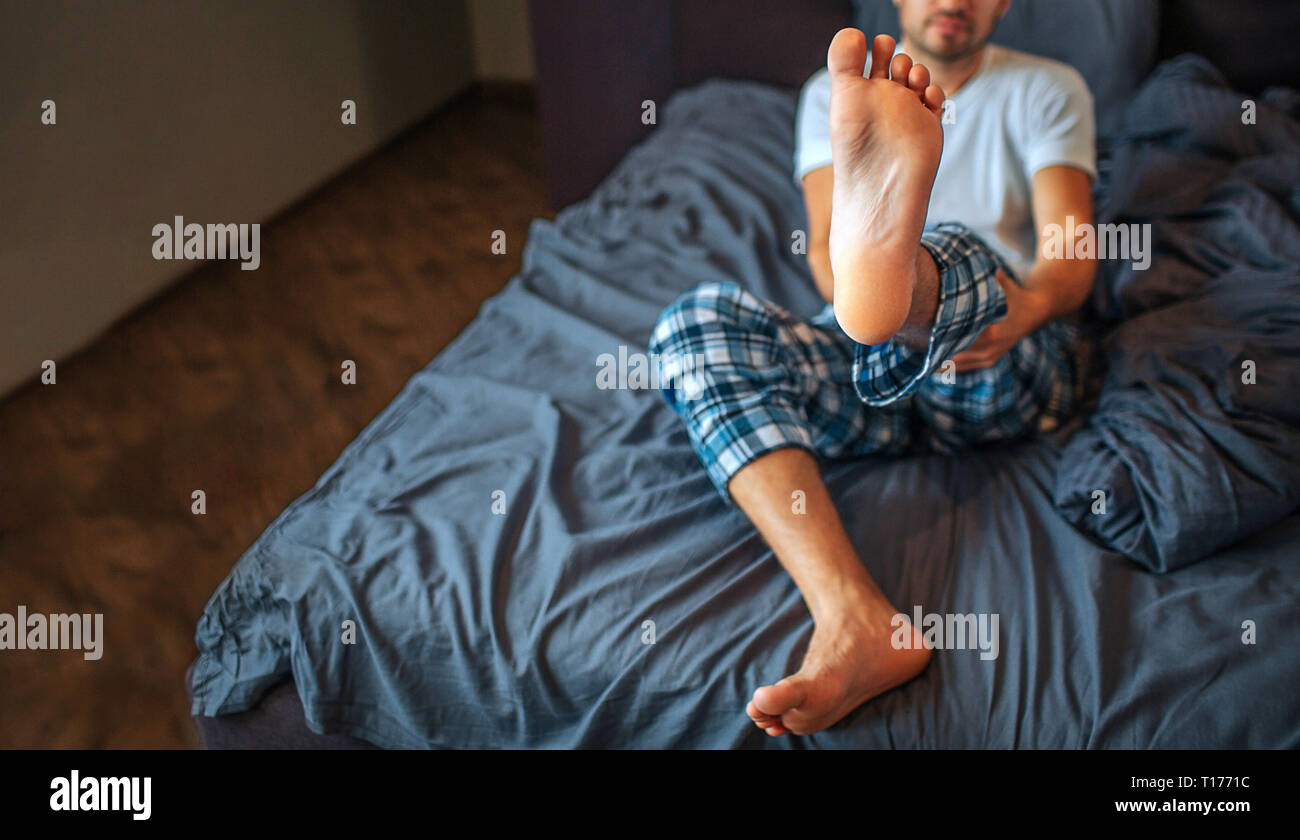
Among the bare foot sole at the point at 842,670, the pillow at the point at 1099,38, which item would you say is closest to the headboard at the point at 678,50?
the pillow at the point at 1099,38

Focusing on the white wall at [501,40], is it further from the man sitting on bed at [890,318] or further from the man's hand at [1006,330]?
the man's hand at [1006,330]

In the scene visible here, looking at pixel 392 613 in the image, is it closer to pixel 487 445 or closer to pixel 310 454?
pixel 487 445

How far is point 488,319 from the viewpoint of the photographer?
147cm

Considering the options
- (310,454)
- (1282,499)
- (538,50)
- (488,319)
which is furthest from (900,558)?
(538,50)

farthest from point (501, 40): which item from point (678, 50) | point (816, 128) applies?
point (816, 128)

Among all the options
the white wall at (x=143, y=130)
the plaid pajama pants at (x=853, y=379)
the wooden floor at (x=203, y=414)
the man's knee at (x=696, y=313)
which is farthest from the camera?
the white wall at (x=143, y=130)

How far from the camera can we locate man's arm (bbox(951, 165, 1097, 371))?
3.53 feet

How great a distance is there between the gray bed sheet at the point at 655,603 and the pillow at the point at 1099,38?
31.1 inches

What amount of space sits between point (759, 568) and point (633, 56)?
150 cm

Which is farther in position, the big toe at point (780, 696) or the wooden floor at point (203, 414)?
the wooden floor at point (203, 414)

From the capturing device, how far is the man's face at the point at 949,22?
1.17 meters

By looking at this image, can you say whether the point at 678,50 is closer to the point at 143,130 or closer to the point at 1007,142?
the point at 1007,142

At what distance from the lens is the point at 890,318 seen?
0.86m
